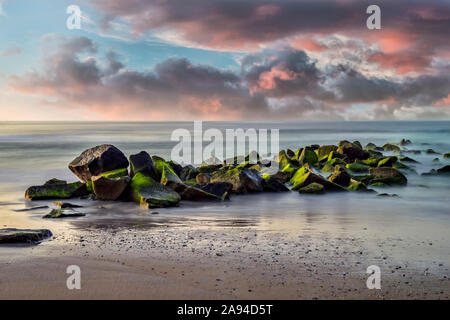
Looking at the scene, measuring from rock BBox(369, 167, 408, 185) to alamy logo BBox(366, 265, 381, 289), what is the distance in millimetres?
9044

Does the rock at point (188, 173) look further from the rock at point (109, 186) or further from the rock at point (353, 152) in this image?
the rock at point (353, 152)

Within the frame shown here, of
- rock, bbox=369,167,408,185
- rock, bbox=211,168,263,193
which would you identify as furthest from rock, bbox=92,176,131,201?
rock, bbox=369,167,408,185

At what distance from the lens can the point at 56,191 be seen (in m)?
10.7

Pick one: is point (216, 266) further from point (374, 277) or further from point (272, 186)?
point (272, 186)

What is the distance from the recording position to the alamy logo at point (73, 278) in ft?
14.8

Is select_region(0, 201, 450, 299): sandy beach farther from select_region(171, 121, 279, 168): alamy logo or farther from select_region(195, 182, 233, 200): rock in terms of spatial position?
select_region(171, 121, 279, 168): alamy logo

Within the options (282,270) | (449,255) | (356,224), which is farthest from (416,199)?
(282,270)

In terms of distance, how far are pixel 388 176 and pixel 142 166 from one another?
322 inches

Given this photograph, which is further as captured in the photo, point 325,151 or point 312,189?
point 325,151

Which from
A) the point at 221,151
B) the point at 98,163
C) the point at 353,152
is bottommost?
the point at 98,163

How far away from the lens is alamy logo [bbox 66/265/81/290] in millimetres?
4516

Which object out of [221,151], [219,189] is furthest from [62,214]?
[221,151]

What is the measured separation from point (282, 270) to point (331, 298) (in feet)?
2.86
